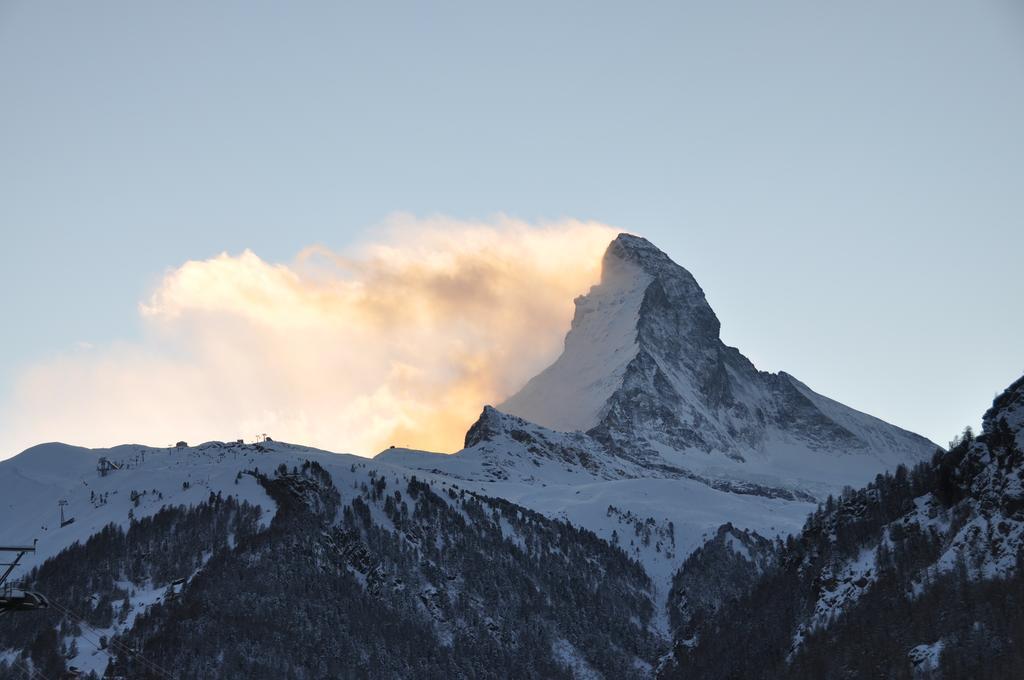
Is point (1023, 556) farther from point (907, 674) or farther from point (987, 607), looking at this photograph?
point (907, 674)

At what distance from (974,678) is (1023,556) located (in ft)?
80.8

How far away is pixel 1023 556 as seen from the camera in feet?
653

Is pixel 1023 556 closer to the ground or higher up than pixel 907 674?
higher up

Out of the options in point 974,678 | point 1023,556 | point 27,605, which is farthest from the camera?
point 1023,556

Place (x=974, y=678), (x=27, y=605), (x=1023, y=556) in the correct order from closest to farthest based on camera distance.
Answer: (x=27, y=605) → (x=974, y=678) → (x=1023, y=556)

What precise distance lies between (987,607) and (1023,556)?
1123 cm

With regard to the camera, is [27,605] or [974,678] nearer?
[27,605]

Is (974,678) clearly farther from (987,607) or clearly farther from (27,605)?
(27,605)

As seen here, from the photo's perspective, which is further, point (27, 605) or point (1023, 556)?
point (1023, 556)

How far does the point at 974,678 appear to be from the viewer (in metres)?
183

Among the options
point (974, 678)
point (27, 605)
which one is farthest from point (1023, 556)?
point (27, 605)

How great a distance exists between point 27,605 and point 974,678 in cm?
14231

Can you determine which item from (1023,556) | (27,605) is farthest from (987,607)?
(27,605)

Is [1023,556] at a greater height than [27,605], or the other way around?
[1023,556]
